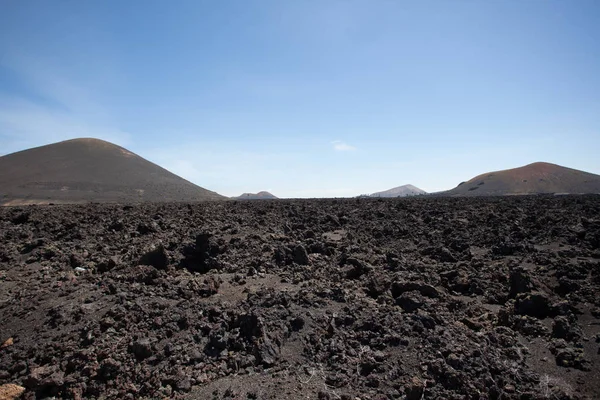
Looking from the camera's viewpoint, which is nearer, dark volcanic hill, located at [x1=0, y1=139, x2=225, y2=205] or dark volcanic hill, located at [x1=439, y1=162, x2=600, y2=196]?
dark volcanic hill, located at [x1=0, y1=139, x2=225, y2=205]

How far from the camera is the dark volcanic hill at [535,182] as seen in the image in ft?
158

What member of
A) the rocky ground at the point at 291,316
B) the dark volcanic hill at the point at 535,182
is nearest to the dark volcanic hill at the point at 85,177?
the rocky ground at the point at 291,316

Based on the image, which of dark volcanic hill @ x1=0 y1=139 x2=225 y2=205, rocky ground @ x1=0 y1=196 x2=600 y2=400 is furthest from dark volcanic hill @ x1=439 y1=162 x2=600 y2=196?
rocky ground @ x1=0 y1=196 x2=600 y2=400

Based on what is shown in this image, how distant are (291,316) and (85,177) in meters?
61.9

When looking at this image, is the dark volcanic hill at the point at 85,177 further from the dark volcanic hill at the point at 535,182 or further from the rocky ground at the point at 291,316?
the dark volcanic hill at the point at 535,182

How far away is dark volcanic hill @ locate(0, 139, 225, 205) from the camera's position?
4471cm

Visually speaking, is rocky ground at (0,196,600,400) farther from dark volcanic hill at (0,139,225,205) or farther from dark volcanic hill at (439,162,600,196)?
dark volcanic hill at (439,162,600,196)

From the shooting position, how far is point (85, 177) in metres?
55.9

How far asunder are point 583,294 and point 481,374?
12.0 ft

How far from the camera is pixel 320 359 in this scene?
13.1 ft

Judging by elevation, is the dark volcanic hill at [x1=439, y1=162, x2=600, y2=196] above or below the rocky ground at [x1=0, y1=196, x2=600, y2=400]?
above

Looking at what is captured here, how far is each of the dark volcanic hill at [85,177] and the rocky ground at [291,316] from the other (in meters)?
37.0

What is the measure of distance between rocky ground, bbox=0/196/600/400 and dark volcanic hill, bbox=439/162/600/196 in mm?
42858

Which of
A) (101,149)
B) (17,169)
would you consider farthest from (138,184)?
(101,149)
